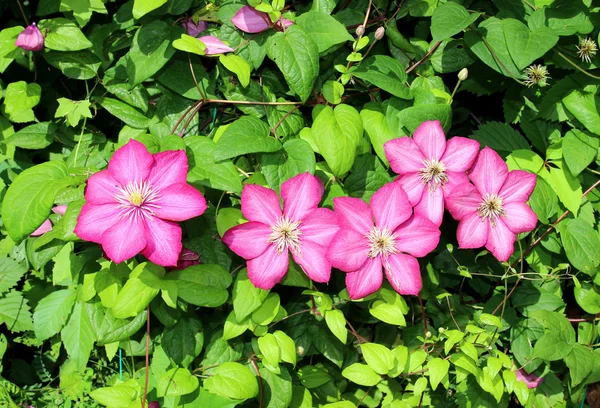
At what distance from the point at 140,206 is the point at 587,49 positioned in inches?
46.9

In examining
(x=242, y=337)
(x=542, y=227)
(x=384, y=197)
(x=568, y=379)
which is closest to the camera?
(x=384, y=197)

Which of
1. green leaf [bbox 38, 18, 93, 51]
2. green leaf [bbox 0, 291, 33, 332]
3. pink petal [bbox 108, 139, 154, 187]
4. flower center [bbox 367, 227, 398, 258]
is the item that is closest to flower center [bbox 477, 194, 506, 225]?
flower center [bbox 367, 227, 398, 258]

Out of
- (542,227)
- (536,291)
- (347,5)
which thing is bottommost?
(536,291)

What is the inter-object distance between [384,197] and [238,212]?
34 centimetres

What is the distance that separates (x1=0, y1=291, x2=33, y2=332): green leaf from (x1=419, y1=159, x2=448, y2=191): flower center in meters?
1.21

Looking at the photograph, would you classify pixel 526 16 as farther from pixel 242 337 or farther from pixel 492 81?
pixel 242 337

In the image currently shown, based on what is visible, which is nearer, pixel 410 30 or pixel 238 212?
pixel 238 212

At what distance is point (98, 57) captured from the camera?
1.55 metres

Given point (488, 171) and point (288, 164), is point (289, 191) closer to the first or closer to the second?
point (288, 164)

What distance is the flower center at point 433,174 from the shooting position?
4.30ft

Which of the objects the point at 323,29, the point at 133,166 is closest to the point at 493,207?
the point at 323,29

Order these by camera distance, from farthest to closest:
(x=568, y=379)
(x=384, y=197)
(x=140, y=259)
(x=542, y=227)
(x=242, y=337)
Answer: (x=568, y=379), (x=542, y=227), (x=242, y=337), (x=140, y=259), (x=384, y=197)

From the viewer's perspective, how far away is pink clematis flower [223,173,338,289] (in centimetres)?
125

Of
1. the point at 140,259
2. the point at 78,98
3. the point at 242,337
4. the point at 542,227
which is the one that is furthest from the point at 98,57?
the point at 542,227
